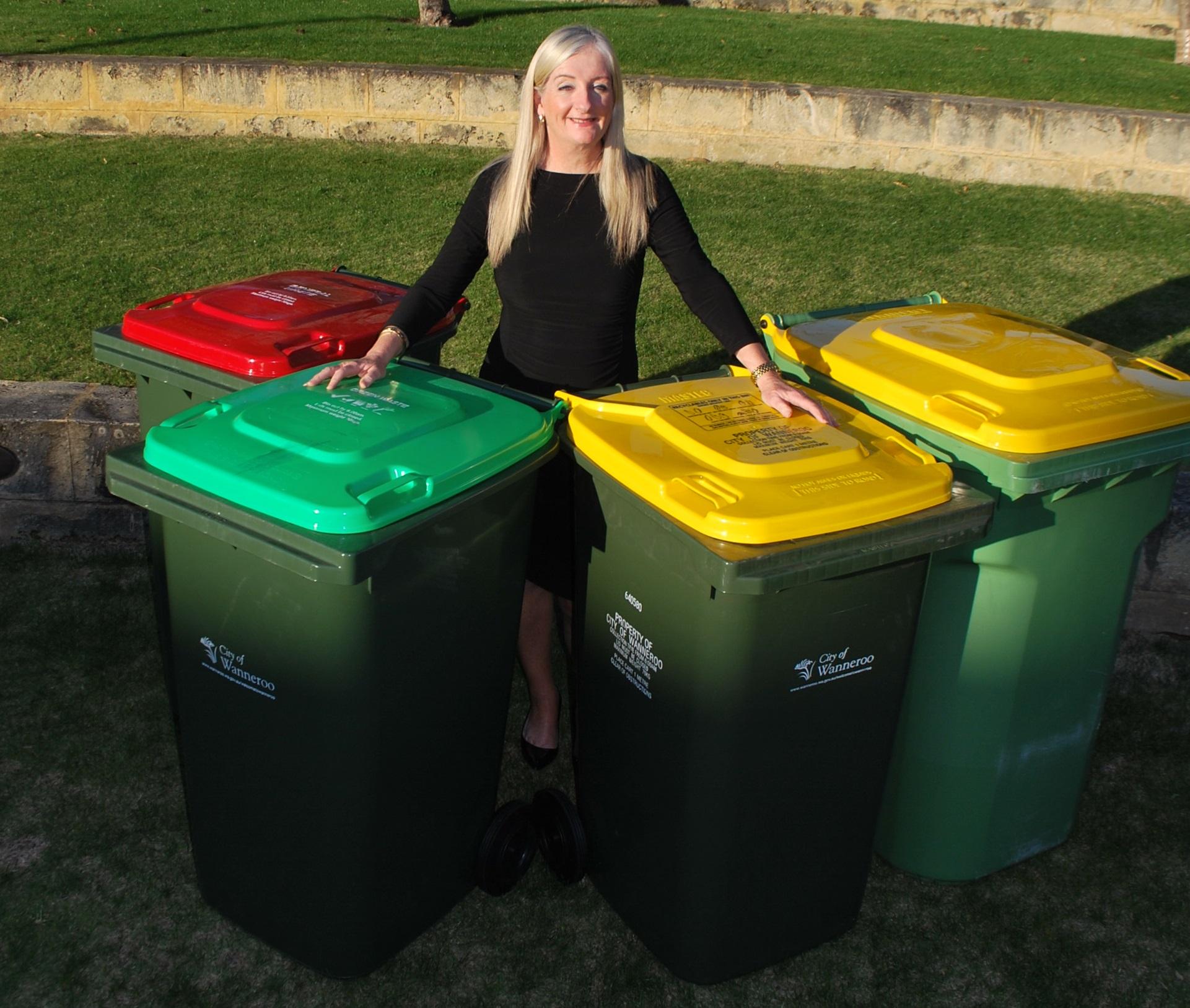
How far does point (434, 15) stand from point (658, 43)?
7.21 feet

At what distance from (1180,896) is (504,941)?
1835 millimetres

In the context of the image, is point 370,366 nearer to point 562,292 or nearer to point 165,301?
point 562,292

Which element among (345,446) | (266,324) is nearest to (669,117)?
(266,324)

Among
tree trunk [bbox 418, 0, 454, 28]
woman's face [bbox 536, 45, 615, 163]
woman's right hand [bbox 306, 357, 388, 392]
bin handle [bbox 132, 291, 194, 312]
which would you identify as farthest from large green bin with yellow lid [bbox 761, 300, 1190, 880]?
tree trunk [bbox 418, 0, 454, 28]

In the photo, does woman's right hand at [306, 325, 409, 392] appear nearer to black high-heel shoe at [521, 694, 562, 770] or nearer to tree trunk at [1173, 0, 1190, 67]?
black high-heel shoe at [521, 694, 562, 770]

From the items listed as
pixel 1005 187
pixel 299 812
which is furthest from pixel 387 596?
pixel 1005 187

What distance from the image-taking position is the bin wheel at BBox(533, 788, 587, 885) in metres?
3.04

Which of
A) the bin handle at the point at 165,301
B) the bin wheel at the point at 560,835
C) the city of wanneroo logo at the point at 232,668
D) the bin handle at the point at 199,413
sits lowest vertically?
the bin wheel at the point at 560,835

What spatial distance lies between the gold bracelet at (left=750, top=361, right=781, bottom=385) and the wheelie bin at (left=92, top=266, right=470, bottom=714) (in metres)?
1.04

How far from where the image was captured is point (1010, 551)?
2713 mm

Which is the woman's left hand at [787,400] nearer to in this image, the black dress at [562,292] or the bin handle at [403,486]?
the black dress at [562,292]

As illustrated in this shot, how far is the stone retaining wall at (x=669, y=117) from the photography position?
7.73 metres

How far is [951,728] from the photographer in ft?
9.69

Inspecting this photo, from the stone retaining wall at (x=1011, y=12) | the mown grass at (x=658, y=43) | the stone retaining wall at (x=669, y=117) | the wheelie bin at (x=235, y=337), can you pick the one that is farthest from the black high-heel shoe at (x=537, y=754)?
the stone retaining wall at (x=1011, y=12)
